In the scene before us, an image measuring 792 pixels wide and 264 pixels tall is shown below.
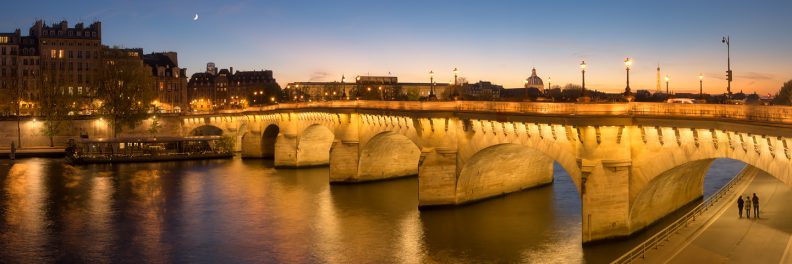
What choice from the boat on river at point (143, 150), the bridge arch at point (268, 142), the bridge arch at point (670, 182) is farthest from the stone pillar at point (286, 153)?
the bridge arch at point (670, 182)

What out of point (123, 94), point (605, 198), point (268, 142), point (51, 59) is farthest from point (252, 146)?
point (605, 198)

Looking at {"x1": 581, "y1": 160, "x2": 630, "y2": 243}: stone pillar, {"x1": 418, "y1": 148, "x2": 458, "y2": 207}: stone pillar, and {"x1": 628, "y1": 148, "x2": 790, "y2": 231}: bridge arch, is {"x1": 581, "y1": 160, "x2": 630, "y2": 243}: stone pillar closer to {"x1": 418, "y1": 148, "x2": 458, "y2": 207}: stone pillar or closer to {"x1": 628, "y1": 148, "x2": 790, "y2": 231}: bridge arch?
{"x1": 628, "y1": 148, "x2": 790, "y2": 231}: bridge arch

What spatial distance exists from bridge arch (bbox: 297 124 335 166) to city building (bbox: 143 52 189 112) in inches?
3157

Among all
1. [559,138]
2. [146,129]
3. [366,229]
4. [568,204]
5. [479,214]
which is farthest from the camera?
[146,129]

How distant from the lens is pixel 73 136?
9925 centimetres

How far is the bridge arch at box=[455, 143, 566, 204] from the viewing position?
4225 centimetres

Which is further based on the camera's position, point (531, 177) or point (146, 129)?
point (146, 129)

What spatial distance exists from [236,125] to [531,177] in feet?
195

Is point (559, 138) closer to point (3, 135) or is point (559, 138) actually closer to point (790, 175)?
point (790, 175)

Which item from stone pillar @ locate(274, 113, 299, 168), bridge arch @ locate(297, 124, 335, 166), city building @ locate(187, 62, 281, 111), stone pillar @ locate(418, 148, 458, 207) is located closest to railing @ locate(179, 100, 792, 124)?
stone pillar @ locate(418, 148, 458, 207)

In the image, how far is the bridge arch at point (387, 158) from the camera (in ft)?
186

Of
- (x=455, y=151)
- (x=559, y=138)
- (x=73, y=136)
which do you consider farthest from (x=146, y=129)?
(x=559, y=138)

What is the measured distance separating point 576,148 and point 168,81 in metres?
131

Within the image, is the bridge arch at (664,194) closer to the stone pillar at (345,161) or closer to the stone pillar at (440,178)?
the stone pillar at (440,178)
